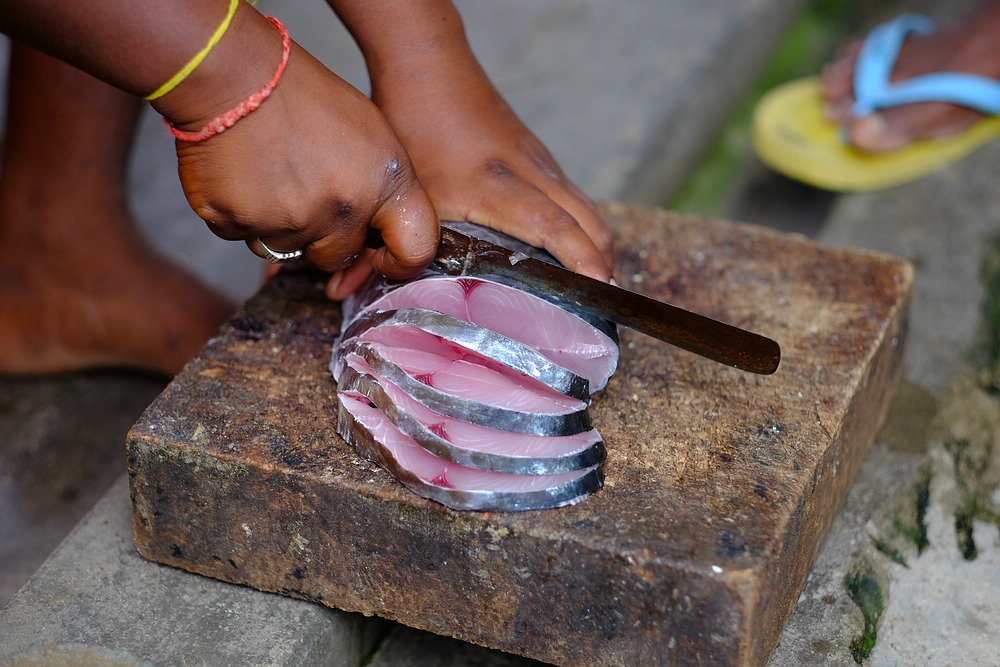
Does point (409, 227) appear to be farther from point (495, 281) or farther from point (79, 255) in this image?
point (79, 255)

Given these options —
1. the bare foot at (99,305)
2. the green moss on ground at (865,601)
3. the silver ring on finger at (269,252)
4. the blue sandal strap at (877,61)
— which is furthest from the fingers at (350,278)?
the blue sandal strap at (877,61)

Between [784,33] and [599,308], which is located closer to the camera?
[599,308]

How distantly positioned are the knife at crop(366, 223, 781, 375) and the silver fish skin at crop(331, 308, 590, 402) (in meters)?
0.09

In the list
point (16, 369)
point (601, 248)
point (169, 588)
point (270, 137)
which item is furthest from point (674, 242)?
point (16, 369)

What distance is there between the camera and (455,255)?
1333 millimetres

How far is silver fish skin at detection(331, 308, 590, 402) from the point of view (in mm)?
1229

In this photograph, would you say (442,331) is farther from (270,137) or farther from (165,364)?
(165,364)

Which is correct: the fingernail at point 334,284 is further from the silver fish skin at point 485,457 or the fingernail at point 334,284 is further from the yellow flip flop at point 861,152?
the yellow flip flop at point 861,152

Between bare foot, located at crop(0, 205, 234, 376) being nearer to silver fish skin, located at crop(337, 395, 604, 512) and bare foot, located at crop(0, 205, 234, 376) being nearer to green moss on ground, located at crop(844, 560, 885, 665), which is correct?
silver fish skin, located at crop(337, 395, 604, 512)

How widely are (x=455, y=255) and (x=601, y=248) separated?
220 mm

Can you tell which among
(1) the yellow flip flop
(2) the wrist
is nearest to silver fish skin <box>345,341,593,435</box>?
(2) the wrist

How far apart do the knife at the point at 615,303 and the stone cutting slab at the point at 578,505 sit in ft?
0.44

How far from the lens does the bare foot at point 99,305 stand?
75.6 inches

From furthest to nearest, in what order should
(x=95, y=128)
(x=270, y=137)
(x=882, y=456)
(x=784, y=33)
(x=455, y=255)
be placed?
(x=784, y=33) → (x=95, y=128) → (x=882, y=456) → (x=455, y=255) → (x=270, y=137)
